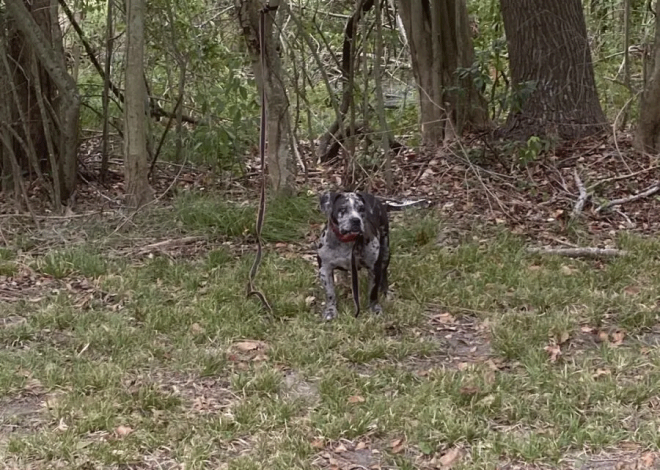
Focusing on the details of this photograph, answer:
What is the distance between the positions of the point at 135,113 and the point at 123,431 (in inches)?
150

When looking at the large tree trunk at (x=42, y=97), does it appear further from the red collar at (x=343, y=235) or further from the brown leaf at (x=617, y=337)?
the brown leaf at (x=617, y=337)

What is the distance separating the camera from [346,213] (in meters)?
5.07

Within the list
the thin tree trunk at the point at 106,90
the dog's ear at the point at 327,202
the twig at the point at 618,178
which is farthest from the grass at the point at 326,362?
the thin tree trunk at the point at 106,90

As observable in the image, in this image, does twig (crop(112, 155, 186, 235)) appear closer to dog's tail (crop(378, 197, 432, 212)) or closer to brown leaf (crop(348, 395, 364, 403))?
dog's tail (crop(378, 197, 432, 212))

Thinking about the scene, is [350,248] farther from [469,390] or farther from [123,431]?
[123,431]

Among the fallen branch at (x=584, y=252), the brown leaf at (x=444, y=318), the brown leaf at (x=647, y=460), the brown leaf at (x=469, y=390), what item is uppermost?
the fallen branch at (x=584, y=252)

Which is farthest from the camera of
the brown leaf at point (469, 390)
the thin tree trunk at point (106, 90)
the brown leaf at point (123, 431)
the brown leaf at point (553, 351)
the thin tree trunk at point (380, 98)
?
the thin tree trunk at point (106, 90)

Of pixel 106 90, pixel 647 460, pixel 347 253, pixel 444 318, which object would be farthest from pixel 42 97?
pixel 647 460

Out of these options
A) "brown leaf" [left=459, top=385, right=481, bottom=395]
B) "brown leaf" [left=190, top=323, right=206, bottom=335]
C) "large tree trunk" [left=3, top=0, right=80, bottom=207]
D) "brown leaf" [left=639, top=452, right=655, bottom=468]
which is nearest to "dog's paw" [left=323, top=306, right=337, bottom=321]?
"brown leaf" [left=190, top=323, right=206, bottom=335]

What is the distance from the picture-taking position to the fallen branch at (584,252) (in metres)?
6.07

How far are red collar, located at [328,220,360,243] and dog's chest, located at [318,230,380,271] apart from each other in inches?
3.6

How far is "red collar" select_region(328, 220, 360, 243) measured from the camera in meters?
5.04

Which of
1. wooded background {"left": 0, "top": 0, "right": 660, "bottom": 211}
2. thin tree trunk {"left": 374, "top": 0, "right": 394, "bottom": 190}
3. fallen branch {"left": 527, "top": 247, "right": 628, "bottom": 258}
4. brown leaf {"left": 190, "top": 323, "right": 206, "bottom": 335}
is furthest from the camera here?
thin tree trunk {"left": 374, "top": 0, "right": 394, "bottom": 190}

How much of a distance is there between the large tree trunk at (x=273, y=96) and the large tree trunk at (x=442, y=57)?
6.90ft
